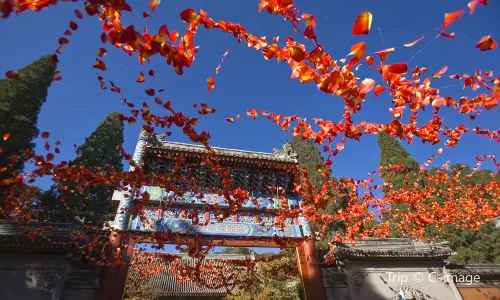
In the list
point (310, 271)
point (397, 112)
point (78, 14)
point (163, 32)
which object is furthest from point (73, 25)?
point (310, 271)

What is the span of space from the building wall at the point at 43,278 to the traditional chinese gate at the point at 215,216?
1.78ft

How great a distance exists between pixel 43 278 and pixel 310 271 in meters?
8.20

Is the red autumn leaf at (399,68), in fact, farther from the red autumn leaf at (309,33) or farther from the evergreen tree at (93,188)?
the evergreen tree at (93,188)

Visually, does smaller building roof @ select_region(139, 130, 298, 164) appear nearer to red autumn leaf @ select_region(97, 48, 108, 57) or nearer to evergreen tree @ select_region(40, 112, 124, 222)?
evergreen tree @ select_region(40, 112, 124, 222)

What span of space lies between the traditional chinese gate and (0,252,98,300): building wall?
0.54 m

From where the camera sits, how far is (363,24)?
1916 millimetres

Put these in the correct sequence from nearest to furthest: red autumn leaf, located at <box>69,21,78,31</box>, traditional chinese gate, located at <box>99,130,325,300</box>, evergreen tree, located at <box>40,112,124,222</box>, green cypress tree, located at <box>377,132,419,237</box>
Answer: red autumn leaf, located at <box>69,21,78,31</box> < traditional chinese gate, located at <box>99,130,325,300</box> < evergreen tree, located at <box>40,112,124,222</box> < green cypress tree, located at <box>377,132,419,237</box>

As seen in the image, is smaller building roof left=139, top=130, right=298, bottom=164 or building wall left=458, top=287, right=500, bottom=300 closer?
smaller building roof left=139, top=130, right=298, bottom=164

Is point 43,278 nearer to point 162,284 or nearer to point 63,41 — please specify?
point 63,41

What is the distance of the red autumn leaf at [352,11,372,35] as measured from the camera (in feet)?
6.24

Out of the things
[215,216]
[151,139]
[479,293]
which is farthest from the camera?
[479,293]

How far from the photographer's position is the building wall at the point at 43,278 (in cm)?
762

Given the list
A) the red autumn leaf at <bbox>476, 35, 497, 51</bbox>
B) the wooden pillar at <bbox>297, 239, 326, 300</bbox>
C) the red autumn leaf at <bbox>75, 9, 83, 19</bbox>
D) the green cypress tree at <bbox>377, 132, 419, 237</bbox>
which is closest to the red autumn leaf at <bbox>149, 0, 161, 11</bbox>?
the red autumn leaf at <bbox>75, 9, 83, 19</bbox>

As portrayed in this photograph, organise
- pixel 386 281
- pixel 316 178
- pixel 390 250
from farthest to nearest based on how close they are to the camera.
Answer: pixel 316 178, pixel 390 250, pixel 386 281
